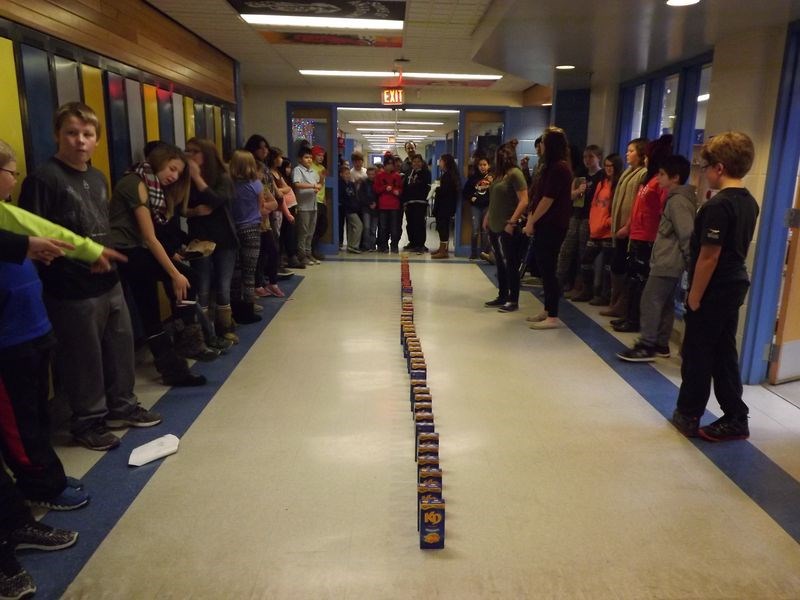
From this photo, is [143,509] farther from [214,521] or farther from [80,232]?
[80,232]

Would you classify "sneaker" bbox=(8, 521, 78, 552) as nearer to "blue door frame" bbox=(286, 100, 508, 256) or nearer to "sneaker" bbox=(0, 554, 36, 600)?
"sneaker" bbox=(0, 554, 36, 600)

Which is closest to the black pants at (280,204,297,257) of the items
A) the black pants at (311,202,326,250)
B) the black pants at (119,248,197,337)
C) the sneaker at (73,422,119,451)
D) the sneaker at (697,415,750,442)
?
the black pants at (311,202,326,250)

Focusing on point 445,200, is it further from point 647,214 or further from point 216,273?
point 216,273

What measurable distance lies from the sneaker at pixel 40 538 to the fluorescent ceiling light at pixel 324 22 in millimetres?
4207

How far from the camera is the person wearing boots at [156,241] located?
3170 mm

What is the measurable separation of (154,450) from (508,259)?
356 centimetres

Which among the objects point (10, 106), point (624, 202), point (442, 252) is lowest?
point (442, 252)

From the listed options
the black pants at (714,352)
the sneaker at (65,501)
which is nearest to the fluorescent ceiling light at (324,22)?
the black pants at (714,352)

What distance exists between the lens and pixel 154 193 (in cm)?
338

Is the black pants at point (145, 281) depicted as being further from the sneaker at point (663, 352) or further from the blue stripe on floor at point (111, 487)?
the sneaker at point (663, 352)

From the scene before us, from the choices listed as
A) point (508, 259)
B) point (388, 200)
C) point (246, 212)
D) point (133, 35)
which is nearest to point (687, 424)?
point (508, 259)

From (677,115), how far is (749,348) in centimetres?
249

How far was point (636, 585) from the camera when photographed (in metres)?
1.99

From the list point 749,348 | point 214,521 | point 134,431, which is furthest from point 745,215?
point 134,431
